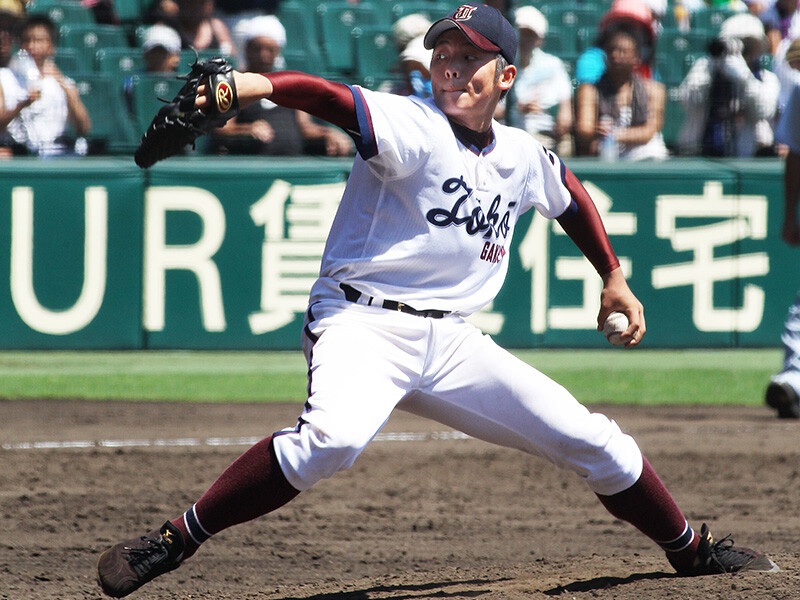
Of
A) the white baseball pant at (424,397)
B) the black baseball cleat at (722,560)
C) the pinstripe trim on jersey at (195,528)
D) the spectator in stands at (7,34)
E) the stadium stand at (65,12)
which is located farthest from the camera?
the stadium stand at (65,12)

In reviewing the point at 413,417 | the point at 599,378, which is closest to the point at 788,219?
the point at 599,378

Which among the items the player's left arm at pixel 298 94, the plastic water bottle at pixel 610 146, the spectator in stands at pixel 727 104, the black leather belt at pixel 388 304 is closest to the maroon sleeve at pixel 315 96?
the player's left arm at pixel 298 94

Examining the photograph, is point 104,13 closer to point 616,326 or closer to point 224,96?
point 616,326

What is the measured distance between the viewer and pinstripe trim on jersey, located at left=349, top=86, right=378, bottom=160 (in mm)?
2998

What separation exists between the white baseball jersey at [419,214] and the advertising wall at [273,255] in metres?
5.06

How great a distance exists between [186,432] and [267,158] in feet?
9.18

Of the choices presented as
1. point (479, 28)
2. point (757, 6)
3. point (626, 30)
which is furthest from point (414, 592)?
point (757, 6)

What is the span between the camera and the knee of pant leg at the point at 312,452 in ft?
9.77

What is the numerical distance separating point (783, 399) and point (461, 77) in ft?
13.6

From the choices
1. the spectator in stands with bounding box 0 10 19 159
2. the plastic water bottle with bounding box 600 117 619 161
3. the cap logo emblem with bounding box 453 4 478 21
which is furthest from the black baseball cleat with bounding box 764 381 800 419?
the spectator in stands with bounding box 0 10 19 159

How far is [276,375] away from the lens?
809 cm

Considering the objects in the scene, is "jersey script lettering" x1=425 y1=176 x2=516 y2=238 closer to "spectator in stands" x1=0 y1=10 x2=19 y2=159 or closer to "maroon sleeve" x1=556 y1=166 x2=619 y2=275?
"maroon sleeve" x1=556 y1=166 x2=619 y2=275

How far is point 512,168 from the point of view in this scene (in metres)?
3.37

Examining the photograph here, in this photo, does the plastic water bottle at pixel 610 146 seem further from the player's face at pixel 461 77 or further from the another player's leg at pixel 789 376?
the player's face at pixel 461 77
